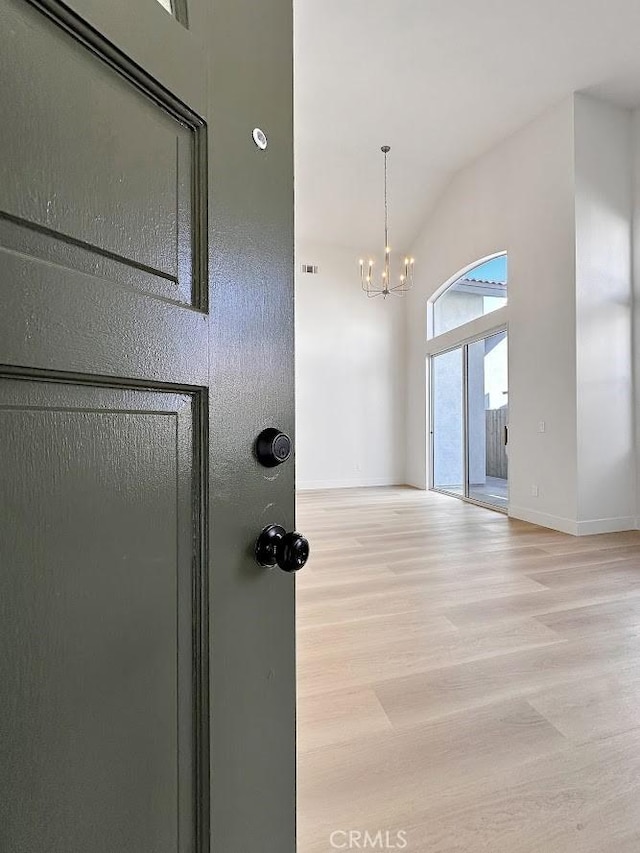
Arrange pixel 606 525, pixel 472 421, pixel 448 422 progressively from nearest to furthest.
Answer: pixel 606 525 → pixel 472 421 → pixel 448 422

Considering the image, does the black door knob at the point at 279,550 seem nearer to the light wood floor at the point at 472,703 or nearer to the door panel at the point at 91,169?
the door panel at the point at 91,169

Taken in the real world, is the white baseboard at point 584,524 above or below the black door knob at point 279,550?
below

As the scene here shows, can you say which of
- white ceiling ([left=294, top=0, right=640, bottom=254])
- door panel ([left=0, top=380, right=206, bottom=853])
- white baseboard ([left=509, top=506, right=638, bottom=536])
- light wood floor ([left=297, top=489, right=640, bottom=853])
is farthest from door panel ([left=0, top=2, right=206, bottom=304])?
white baseboard ([left=509, top=506, right=638, bottom=536])

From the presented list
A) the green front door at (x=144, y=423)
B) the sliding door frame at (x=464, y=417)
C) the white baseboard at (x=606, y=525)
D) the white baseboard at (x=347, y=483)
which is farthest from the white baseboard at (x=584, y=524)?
the green front door at (x=144, y=423)

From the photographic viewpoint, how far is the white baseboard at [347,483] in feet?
24.5

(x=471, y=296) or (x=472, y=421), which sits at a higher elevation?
(x=471, y=296)

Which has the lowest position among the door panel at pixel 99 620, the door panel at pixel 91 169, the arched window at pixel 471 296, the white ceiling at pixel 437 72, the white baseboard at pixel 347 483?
the white baseboard at pixel 347 483

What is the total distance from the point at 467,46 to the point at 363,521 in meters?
4.56

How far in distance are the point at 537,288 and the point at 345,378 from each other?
361cm

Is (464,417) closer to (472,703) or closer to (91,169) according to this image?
(472,703)

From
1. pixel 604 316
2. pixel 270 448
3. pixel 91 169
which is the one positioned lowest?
pixel 270 448

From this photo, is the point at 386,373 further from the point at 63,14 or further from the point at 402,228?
the point at 63,14

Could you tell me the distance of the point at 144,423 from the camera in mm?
508

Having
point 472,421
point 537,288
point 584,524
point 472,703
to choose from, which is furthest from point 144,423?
point 472,421
